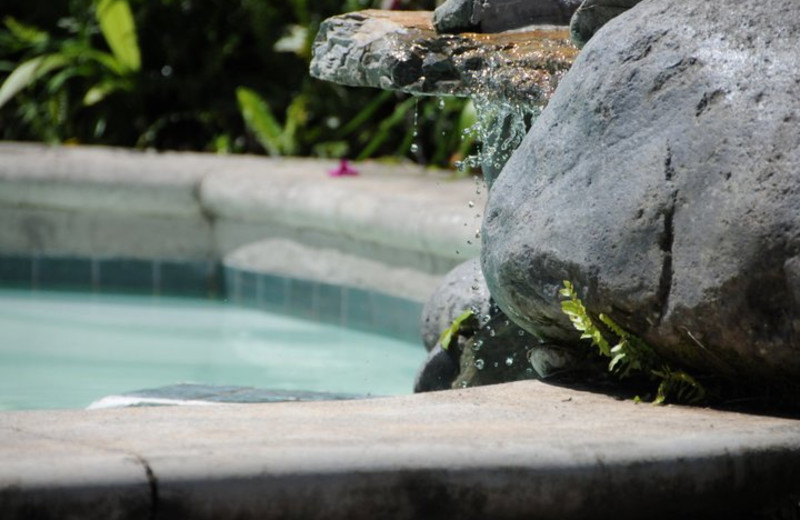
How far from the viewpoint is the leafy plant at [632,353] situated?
9.43ft

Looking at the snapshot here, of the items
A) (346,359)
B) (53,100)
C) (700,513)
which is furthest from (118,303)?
(700,513)

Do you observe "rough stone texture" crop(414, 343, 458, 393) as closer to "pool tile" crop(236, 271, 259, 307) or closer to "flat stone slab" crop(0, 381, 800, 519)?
"flat stone slab" crop(0, 381, 800, 519)

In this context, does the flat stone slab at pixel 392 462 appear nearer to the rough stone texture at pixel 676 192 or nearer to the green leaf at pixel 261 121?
the rough stone texture at pixel 676 192

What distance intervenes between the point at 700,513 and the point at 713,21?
101 cm

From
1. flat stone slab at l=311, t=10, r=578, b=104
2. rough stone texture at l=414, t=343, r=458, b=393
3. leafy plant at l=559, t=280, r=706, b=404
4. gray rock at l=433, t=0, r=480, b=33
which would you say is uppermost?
gray rock at l=433, t=0, r=480, b=33

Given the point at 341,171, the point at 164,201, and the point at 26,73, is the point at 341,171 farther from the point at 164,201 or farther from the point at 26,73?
the point at 26,73

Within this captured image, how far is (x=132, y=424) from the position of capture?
2.49 m

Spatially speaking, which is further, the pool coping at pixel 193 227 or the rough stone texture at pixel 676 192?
the pool coping at pixel 193 227

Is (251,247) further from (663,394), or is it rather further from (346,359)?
(663,394)

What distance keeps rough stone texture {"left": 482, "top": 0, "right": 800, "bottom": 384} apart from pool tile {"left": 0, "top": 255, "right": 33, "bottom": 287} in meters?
5.11

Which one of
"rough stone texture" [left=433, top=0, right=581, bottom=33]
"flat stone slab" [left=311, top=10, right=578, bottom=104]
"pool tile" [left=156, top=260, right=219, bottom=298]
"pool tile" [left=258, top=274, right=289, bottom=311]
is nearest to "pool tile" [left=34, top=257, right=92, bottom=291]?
"pool tile" [left=156, top=260, right=219, bottom=298]

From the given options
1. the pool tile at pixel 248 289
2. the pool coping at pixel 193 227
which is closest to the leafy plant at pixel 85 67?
the pool coping at pixel 193 227

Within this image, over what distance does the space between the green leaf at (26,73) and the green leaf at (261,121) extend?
4.18ft

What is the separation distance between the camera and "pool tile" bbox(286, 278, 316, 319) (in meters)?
7.07
